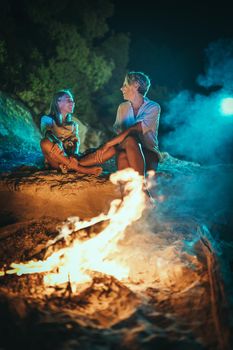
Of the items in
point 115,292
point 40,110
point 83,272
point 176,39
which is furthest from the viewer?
point 176,39

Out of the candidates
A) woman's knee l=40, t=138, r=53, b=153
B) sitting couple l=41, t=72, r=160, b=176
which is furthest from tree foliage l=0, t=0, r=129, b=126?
woman's knee l=40, t=138, r=53, b=153

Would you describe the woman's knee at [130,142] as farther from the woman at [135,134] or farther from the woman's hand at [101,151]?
the woman's hand at [101,151]

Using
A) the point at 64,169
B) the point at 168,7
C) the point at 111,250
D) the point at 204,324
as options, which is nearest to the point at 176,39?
the point at 168,7

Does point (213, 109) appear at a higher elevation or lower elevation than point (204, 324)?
higher

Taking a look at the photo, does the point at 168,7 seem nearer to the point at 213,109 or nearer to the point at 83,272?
the point at 213,109

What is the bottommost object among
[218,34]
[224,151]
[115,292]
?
[115,292]

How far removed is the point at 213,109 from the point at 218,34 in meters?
3.38

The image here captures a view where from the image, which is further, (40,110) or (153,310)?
(40,110)

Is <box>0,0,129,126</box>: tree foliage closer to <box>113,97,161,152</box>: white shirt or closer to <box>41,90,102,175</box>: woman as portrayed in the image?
<box>41,90,102,175</box>: woman

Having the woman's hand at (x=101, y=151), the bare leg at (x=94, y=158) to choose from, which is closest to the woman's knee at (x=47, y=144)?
the bare leg at (x=94, y=158)

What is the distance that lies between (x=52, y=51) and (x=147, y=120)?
8.88 metres

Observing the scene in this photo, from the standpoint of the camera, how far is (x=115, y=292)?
2.75 meters

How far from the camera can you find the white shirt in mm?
4422

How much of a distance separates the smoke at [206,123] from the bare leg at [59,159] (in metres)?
8.24
